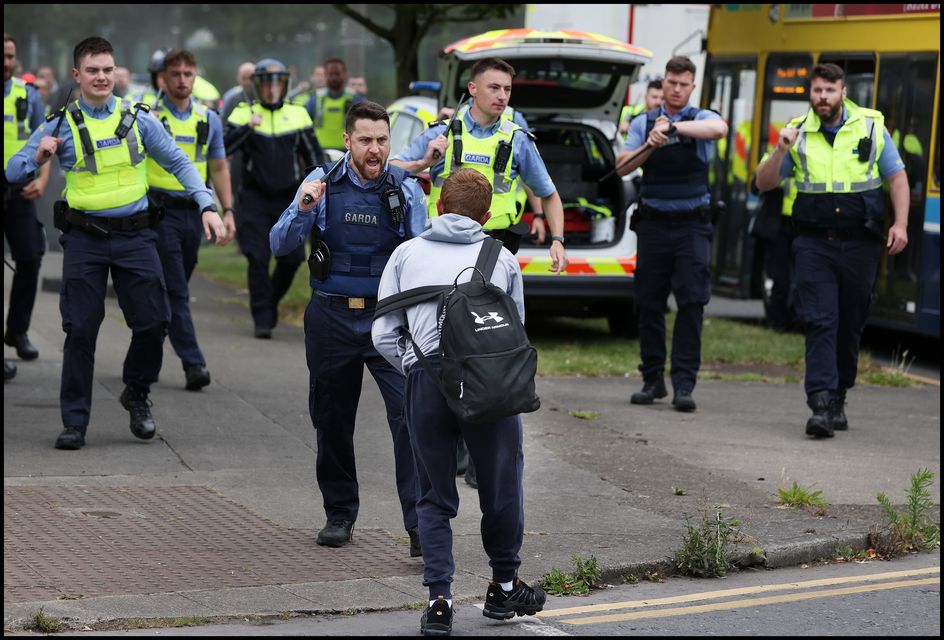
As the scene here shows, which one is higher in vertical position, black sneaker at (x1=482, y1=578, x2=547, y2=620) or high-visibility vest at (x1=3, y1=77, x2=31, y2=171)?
high-visibility vest at (x1=3, y1=77, x2=31, y2=171)

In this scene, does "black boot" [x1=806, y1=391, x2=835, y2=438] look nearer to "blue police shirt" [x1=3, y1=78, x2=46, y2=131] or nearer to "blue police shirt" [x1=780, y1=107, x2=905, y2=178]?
"blue police shirt" [x1=780, y1=107, x2=905, y2=178]

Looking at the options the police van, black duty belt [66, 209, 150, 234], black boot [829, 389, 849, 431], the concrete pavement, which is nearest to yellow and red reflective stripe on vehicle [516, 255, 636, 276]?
the police van

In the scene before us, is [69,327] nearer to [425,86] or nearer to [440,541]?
[440,541]

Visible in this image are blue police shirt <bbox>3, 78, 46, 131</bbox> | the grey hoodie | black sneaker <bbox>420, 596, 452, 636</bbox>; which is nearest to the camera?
black sneaker <bbox>420, 596, 452, 636</bbox>

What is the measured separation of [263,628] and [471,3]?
13197 mm

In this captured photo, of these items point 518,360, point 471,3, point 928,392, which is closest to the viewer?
point 518,360

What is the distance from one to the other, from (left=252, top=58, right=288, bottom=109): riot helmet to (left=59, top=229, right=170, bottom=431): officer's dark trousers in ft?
12.5

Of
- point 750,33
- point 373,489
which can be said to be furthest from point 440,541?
point 750,33

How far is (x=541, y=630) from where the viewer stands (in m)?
5.66

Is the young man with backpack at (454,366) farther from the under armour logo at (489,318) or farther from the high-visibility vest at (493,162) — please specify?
the high-visibility vest at (493,162)

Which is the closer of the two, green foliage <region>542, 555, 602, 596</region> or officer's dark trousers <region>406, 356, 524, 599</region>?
officer's dark trousers <region>406, 356, 524, 599</region>

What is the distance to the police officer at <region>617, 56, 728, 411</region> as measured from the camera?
9.84 meters

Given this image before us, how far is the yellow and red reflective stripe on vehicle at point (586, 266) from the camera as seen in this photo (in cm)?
1247

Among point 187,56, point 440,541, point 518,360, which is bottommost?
point 440,541
